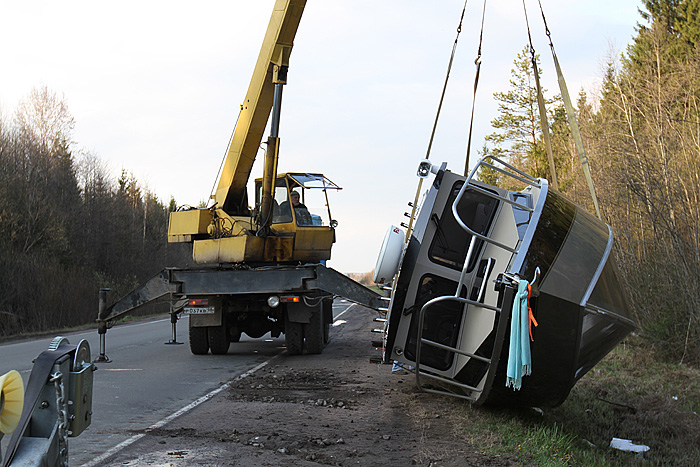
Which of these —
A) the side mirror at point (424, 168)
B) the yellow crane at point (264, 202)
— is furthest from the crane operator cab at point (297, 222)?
the side mirror at point (424, 168)

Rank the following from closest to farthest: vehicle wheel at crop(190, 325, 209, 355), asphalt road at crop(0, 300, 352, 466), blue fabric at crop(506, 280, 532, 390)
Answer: blue fabric at crop(506, 280, 532, 390) < asphalt road at crop(0, 300, 352, 466) < vehicle wheel at crop(190, 325, 209, 355)

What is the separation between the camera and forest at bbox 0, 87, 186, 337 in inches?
973

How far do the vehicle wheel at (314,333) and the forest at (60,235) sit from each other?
13.1m

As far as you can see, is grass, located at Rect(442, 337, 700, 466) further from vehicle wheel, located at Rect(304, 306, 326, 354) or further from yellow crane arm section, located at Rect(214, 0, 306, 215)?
yellow crane arm section, located at Rect(214, 0, 306, 215)

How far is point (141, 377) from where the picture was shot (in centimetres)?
1048

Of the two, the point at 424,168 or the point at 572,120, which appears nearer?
the point at 424,168

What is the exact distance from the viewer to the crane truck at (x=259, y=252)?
1202 centimetres

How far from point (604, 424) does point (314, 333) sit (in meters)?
6.54

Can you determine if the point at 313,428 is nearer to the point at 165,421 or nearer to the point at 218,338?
the point at 165,421

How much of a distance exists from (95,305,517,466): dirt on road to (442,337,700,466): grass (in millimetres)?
296

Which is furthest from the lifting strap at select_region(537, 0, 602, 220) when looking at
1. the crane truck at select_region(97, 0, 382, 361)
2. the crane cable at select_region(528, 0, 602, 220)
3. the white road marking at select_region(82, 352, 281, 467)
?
the white road marking at select_region(82, 352, 281, 467)

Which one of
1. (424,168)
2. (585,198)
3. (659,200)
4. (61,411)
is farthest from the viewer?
(585,198)

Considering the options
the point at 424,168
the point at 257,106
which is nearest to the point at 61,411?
the point at 424,168

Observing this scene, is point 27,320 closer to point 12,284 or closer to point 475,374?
point 12,284
